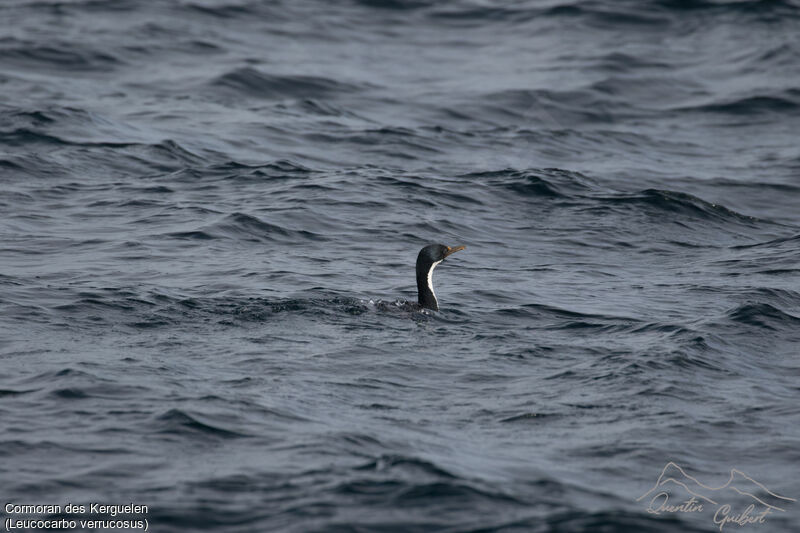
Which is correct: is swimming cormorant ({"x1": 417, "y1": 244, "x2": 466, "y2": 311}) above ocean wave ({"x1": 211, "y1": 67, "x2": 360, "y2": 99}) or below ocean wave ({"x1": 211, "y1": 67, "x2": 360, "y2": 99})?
below

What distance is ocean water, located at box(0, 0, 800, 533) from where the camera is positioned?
8.08m

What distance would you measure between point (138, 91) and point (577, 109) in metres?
9.12

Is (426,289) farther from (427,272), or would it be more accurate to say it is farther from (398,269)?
(398,269)

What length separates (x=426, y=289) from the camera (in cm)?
1253

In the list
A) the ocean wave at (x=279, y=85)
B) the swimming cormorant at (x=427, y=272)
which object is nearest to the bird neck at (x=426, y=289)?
the swimming cormorant at (x=427, y=272)

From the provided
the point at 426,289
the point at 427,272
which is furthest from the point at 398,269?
the point at 426,289

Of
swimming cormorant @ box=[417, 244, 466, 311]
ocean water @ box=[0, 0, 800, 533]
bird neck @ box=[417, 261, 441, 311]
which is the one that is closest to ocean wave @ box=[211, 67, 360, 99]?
ocean water @ box=[0, 0, 800, 533]

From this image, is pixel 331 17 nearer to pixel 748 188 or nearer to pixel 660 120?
pixel 660 120

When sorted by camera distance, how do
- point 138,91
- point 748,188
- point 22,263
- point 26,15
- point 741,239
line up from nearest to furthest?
point 22,263, point 741,239, point 748,188, point 138,91, point 26,15

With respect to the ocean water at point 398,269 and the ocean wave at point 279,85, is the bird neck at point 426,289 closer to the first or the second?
the ocean water at point 398,269

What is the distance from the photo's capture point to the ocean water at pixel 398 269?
8.08m

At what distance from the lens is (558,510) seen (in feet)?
24.6

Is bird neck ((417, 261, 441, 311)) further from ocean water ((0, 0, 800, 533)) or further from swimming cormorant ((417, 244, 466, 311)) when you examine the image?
ocean water ((0, 0, 800, 533))

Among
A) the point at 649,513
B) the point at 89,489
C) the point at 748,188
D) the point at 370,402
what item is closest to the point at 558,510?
the point at 649,513
